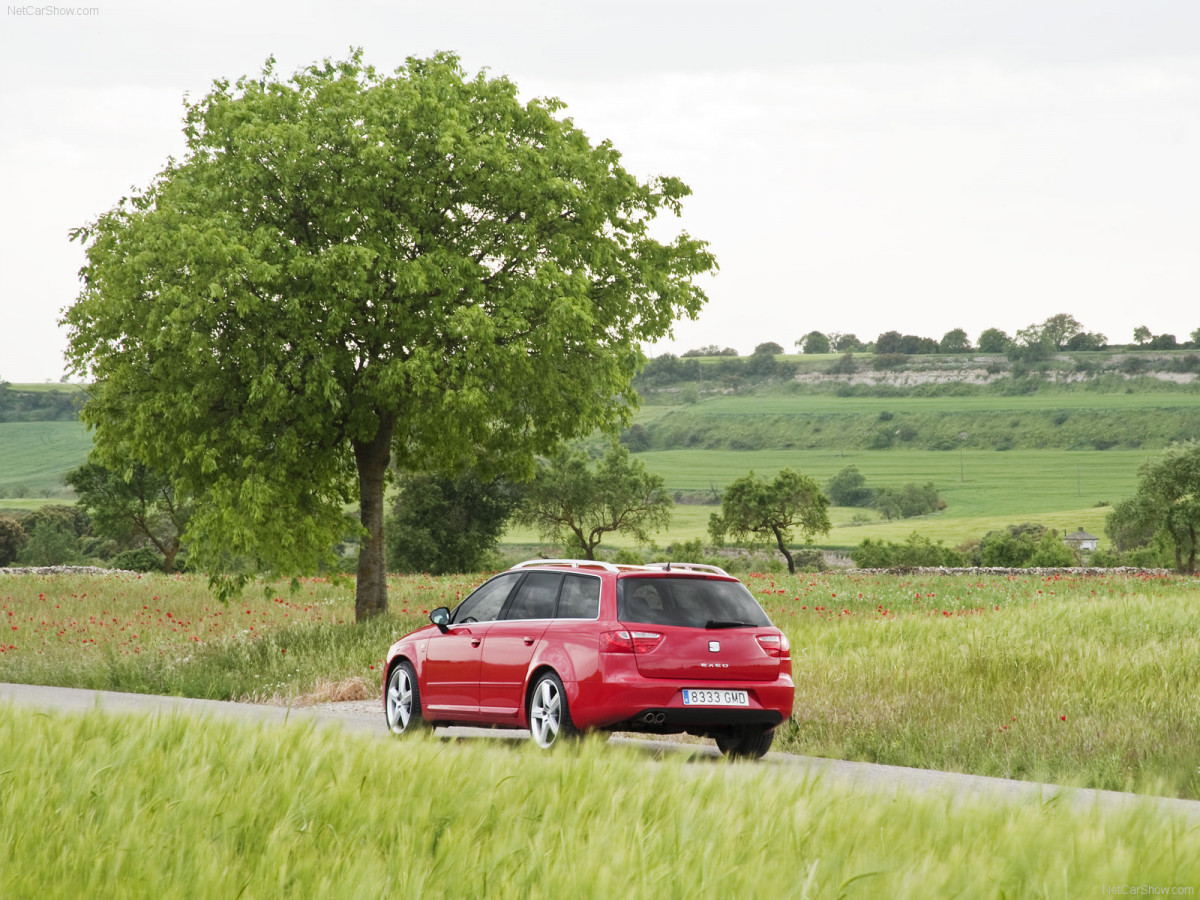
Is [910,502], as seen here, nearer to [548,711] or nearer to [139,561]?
[139,561]

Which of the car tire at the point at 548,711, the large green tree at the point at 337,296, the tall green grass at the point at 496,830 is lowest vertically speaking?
the car tire at the point at 548,711

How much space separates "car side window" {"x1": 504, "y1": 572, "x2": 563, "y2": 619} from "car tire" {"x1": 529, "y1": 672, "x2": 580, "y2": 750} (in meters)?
0.70

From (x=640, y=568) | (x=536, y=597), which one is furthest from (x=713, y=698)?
(x=536, y=597)

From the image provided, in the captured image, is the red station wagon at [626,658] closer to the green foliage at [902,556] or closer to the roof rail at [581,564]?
the roof rail at [581,564]

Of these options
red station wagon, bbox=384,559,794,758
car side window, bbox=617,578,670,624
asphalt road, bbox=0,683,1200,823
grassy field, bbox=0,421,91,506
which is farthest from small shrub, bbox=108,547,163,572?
grassy field, bbox=0,421,91,506

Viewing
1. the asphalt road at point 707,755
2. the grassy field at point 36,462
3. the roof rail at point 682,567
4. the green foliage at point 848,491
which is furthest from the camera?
the green foliage at point 848,491

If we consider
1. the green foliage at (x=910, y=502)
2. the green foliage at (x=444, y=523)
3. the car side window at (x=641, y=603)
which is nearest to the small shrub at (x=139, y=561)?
the green foliage at (x=444, y=523)

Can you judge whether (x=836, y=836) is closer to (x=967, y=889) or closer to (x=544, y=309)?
(x=967, y=889)

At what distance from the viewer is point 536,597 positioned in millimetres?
12672

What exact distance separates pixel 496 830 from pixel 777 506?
242 ft

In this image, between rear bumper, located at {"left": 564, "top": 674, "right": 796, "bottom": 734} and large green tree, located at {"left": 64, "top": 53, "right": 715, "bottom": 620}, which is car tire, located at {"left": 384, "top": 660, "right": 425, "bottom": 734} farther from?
large green tree, located at {"left": 64, "top": 53, "right": 715, "bottom": 620}

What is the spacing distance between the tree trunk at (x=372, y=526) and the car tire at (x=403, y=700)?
10425mm

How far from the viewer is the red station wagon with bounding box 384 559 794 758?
37.5 feet

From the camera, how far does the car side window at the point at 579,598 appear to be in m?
11.8
